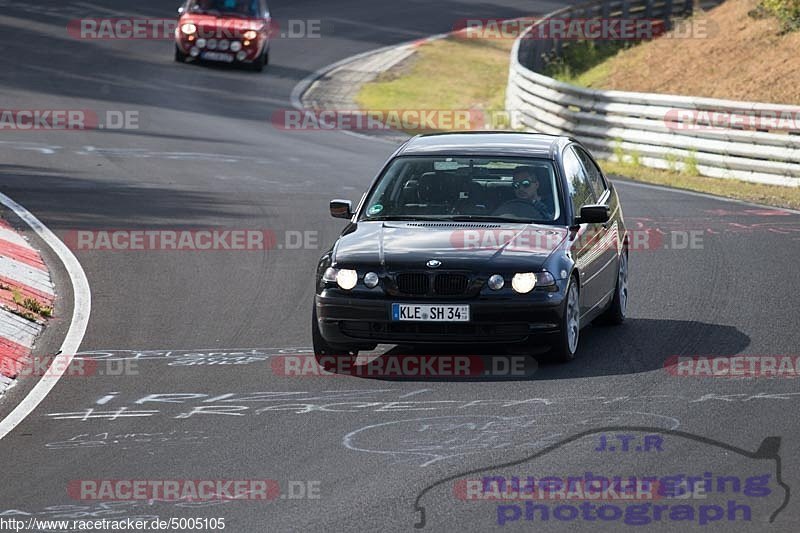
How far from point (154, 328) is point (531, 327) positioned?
3.50 m

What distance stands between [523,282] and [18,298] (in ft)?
15.5

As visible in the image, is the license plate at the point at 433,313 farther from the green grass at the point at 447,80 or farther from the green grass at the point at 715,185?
the green grass at the point at 447,80

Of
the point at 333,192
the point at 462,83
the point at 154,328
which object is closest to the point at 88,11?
the point at 462,83

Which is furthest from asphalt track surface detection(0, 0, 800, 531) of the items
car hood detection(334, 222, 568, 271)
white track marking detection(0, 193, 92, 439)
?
car hood detection(334, 222, 568, 271)

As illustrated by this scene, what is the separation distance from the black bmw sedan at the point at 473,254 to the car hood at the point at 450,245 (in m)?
0.01

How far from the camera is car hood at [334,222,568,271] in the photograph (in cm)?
1051

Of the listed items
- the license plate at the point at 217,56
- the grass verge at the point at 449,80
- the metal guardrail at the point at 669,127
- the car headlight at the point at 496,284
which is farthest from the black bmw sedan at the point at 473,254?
the license plate at the point at 217,56

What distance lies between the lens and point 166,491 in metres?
7.78

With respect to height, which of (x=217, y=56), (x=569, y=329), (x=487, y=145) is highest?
(x=487, y=145)

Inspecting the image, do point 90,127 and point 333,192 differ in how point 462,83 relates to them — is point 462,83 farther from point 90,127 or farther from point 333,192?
point 333,192

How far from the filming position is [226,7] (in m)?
35.5

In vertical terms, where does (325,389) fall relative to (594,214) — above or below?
below

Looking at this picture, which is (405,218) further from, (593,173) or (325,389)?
(593,173)

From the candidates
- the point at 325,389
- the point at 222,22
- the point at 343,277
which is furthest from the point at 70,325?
the point at 222,22
